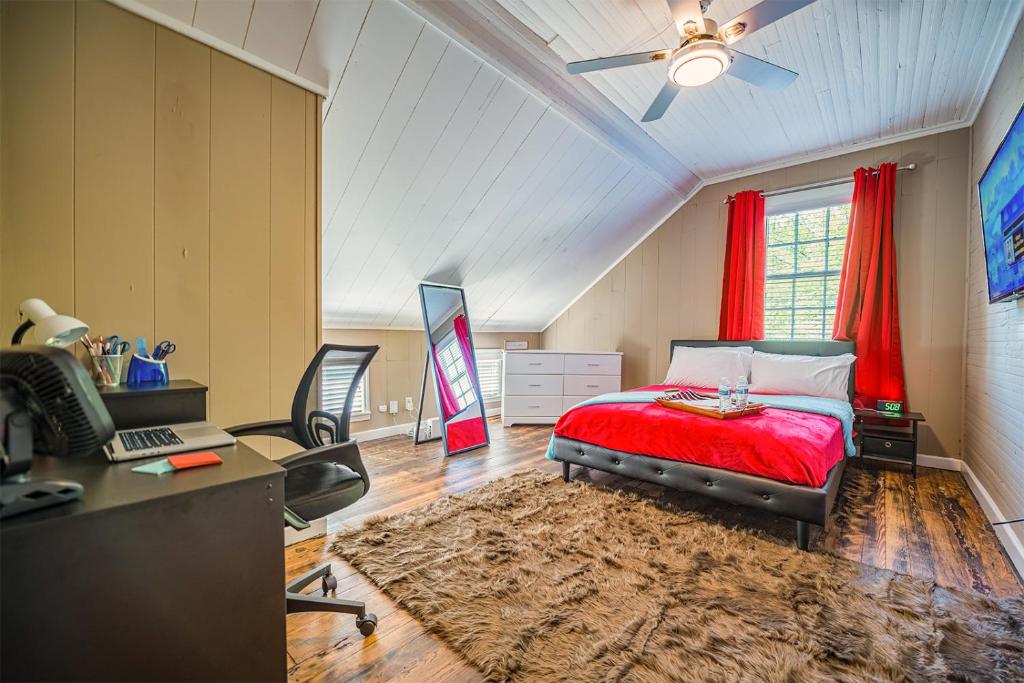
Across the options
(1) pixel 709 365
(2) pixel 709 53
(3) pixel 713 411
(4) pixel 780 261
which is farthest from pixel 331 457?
(4) pixel 780 261

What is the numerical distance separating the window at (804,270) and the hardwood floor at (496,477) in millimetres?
1309

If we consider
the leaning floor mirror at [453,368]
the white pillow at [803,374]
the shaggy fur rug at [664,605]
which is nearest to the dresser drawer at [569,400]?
the leaning floor mirror at [453,368]

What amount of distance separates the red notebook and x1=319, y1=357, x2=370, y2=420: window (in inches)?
21.2

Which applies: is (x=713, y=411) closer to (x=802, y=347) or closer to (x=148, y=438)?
(x=802, y=347)

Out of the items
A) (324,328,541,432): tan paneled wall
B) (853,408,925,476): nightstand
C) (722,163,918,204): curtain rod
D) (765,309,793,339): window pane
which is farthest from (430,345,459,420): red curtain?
(722,163,918,204): curtain rod

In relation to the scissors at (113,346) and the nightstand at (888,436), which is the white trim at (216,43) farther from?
the nightstand at (888,436)

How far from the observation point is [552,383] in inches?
Result: 189

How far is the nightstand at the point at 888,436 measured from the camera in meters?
3.12

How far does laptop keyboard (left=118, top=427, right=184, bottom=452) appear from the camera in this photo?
1.14 meters

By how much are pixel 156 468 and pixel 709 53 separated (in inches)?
97.1

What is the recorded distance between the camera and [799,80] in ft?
9.16

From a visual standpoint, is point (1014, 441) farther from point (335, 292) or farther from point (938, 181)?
point (335, 292)

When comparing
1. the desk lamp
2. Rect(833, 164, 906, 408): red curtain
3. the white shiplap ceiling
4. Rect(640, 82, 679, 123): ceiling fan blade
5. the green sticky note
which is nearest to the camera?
the green sticky note

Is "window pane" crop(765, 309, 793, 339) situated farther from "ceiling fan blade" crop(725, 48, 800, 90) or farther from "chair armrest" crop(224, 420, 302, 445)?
"chair armrest" crop(224, 420, 302, 445)
